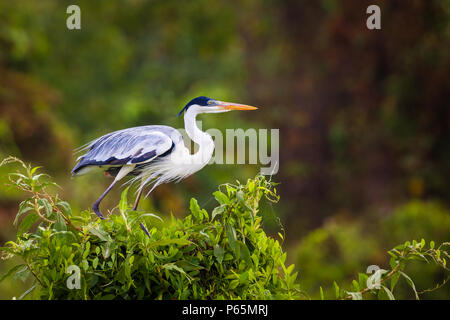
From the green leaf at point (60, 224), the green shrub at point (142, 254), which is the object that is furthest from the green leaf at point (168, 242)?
the green leaf at point (60, 224)

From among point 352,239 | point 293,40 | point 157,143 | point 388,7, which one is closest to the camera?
point 157,143

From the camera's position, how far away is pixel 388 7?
650 cm

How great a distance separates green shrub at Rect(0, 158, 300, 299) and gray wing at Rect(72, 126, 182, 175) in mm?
265

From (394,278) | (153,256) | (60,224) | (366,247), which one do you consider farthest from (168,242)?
(366,247)

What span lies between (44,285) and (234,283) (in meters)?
0.59

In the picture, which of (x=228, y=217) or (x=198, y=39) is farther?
(x=198, y=39)

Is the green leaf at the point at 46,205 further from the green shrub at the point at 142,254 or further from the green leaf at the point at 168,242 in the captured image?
the green leaf at the point at 168,242

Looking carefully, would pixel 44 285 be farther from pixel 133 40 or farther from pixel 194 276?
pixel 133 40

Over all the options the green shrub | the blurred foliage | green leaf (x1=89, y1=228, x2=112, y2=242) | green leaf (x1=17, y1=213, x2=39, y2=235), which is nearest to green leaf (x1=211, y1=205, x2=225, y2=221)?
the green shrub

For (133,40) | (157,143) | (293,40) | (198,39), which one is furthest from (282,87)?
(157,143)

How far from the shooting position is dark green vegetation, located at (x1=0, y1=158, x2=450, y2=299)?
1.61 metres

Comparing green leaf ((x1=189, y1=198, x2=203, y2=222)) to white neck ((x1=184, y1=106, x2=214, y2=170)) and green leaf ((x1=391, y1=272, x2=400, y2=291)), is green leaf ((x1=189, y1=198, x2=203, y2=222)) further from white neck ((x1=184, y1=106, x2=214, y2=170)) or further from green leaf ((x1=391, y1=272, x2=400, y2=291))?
green leaf ((x1=391, y1=272, x2=400, y2=291))

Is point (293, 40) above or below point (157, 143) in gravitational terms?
above

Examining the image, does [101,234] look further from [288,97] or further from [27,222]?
[288,97]
